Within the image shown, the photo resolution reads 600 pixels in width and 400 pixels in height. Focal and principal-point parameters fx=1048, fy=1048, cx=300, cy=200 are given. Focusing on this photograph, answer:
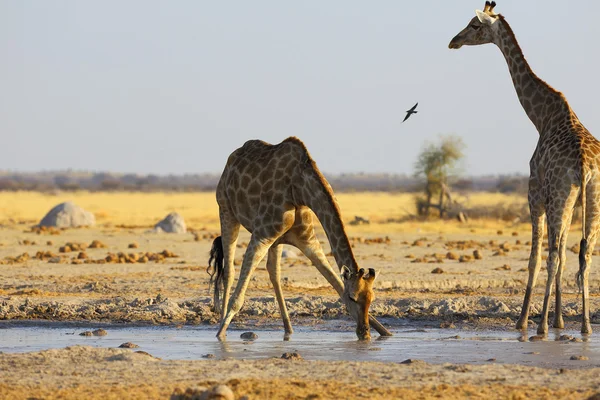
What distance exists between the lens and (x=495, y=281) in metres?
17.8

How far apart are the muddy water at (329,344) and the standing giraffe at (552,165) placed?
79 centimetres

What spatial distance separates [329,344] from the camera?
11.0 metres

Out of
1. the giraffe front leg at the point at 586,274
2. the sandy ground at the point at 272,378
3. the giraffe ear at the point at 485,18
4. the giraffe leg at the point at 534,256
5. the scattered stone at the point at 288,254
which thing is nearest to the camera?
the sandy ground at the point at 272,378

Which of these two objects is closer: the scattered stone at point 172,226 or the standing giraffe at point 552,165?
the standing giraffe at point 552,165

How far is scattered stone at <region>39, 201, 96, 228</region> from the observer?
32000 mm

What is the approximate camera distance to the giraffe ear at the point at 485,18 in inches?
522

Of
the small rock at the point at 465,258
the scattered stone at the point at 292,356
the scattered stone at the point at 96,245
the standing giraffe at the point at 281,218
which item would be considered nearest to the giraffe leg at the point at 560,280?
the standing giraffe at the point at 281,218

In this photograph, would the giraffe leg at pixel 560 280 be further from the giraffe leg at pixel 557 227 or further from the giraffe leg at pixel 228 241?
the giraffe leg at pixel 228 241

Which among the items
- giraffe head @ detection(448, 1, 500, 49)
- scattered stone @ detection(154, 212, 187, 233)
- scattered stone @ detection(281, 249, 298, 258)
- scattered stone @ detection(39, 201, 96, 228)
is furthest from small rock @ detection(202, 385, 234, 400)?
scattered stone @ detection(39, 201, 96, 228)

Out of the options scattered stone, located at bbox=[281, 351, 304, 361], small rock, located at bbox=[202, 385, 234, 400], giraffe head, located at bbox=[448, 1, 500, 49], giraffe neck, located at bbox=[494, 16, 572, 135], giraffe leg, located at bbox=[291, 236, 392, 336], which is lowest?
scattered stone, located at bbox=[281, 351, 304, 361]

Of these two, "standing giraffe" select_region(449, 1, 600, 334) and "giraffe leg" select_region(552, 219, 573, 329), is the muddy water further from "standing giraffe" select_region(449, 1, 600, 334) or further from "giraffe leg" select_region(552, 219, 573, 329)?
"standing giraffe" select_region(449, 1, 600, 334)

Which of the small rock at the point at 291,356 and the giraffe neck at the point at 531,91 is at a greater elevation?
the giraffe neck at the point at 531,91

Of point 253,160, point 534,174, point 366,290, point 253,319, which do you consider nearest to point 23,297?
point 253,319

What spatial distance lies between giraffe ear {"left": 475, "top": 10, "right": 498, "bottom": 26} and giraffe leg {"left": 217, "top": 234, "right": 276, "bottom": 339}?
14.0 ft
